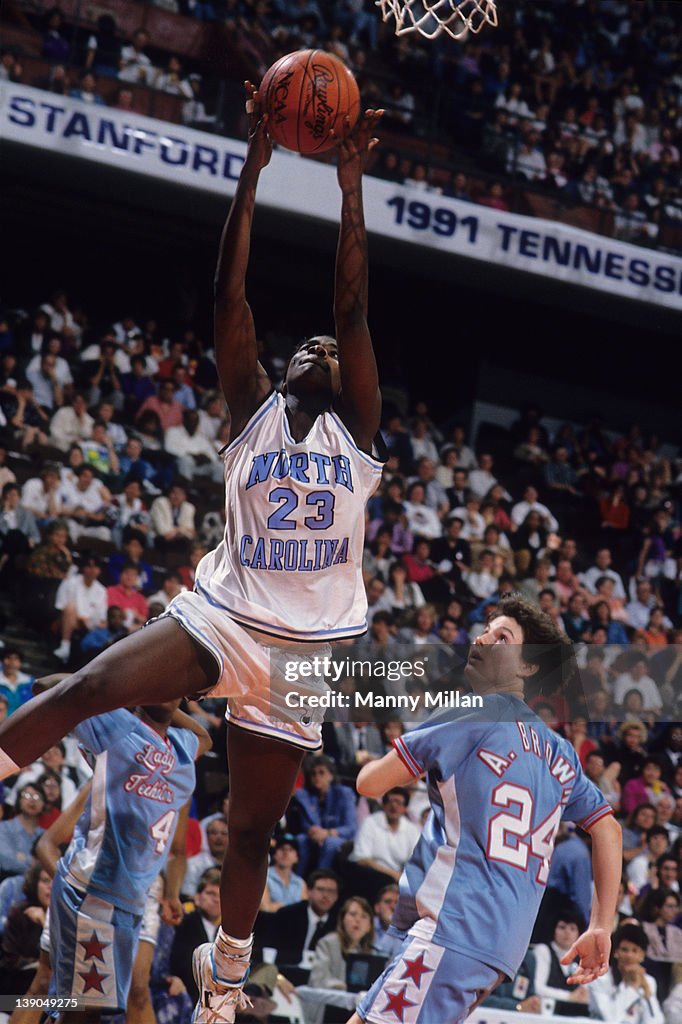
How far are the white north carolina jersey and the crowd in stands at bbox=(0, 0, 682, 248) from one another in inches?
299

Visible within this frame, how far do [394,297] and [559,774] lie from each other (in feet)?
34.6

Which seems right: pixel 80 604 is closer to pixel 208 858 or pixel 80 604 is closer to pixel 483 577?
pixel 208 858

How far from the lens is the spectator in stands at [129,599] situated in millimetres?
8234

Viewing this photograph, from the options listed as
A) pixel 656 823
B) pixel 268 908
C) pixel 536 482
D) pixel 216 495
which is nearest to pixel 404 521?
pixel 216 495

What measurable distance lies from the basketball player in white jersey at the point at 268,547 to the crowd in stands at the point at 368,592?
3.26 feet

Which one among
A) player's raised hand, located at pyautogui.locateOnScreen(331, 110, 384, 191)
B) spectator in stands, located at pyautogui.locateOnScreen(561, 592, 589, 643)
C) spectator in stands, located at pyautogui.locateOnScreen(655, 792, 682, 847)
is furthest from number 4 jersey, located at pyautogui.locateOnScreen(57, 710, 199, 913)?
spectator in stands, located at pyautogui.locateOnScreen(561, 592, 589, 643)

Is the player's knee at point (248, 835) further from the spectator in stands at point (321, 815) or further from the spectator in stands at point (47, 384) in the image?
the spectator in stands at point (47, 384)

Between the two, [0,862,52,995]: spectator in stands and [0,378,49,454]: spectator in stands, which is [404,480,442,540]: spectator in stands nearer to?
[0,378,49,454]: spectator in stands

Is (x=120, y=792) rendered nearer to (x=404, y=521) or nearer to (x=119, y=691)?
(x=119, y=691)

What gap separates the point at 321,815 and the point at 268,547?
13.1 ft

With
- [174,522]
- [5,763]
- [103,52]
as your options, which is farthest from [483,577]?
[5,763]

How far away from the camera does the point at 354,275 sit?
12.6 ft

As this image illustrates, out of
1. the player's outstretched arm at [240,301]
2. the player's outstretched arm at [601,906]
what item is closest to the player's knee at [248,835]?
the player's outstretched arm at [601,906]

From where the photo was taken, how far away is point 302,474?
382cm
